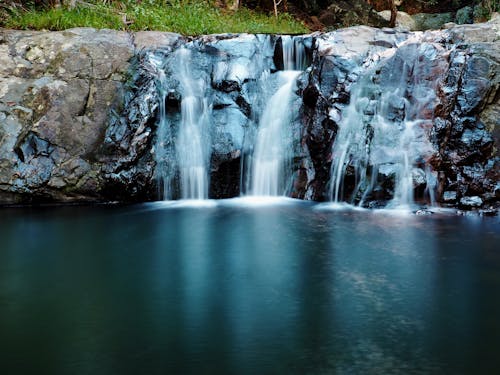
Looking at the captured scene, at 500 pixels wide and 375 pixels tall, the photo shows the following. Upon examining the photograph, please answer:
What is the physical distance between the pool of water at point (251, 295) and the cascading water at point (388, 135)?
0.79 metres

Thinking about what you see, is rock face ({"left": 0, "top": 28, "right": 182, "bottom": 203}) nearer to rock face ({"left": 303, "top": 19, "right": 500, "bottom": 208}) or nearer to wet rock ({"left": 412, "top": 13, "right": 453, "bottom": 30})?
rock face ({"left": 303, "top": 19, "right": 500, "bottom": 208})

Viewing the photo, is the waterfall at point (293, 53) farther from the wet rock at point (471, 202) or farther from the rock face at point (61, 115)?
the wet rock at point (471, 202)

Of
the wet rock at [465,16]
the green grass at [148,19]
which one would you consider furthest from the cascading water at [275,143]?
the wet rock at [465,16]

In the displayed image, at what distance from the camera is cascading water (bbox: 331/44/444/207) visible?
30.2ft

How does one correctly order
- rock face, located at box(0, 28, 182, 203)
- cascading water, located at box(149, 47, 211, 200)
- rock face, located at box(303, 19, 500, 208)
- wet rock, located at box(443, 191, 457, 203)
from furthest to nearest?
cascading water, located at box(149, 47, 211, 200), rock face, located at box(0, 28, 182, 203), rock face, located at box(303, 19, 500, 208), wet rock, located at box(443, 191, 457, 203)

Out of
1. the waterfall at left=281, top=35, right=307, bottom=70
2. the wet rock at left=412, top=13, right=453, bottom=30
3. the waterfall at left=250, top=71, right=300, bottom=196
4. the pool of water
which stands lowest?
the pool of water

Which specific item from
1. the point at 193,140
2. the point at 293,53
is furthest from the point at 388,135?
the point at 193,140

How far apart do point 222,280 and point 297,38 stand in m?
6.68

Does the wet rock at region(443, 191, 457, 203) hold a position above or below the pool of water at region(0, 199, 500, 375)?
above

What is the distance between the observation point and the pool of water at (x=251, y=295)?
4059mm

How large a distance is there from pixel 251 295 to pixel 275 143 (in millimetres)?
5378

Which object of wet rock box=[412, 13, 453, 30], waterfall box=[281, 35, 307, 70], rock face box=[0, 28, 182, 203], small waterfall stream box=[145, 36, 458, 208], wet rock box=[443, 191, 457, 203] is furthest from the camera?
wet rock box=[412, 13, 453, 30]

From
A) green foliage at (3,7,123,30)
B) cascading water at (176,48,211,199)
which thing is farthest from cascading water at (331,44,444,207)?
green foliage at (3,7,123,30)

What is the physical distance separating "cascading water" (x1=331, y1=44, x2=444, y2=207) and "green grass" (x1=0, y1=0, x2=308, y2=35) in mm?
4018
